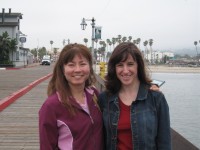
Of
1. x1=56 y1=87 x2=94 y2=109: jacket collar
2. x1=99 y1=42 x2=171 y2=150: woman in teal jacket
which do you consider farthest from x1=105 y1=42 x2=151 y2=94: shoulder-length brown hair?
x1=56 y1=87 x2=94 y2=109: jacket collar

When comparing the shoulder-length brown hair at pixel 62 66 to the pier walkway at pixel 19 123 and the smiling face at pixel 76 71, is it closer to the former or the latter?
the smiling face at pixel 76 71

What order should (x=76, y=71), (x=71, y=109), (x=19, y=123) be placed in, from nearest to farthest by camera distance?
(x=71, y=109)
(x=76, y=71)
(x=19, y=123)

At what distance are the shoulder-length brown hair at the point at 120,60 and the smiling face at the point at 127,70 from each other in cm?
3

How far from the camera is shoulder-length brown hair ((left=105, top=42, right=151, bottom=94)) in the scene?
2.96m

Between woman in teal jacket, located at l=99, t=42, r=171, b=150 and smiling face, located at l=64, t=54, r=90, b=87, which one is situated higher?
smiling face, located at l=64, t=54, r=90, b=87

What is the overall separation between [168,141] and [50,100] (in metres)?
0.90

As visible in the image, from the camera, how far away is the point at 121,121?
2852mm

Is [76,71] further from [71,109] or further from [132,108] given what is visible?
[132,108]

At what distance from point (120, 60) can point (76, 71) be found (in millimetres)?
333

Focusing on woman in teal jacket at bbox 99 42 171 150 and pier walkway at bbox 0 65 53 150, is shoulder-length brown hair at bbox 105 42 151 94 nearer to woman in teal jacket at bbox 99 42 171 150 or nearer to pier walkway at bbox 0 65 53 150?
woman in teal jacket at bbox 99 42 171 150

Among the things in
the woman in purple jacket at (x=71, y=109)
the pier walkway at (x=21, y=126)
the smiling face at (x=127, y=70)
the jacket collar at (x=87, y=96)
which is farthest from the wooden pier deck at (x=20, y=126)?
the smiling face at (x=127, y=70)

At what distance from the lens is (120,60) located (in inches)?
117

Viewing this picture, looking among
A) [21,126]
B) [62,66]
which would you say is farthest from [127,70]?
[21,126]

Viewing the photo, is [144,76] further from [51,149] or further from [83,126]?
[51,149]
